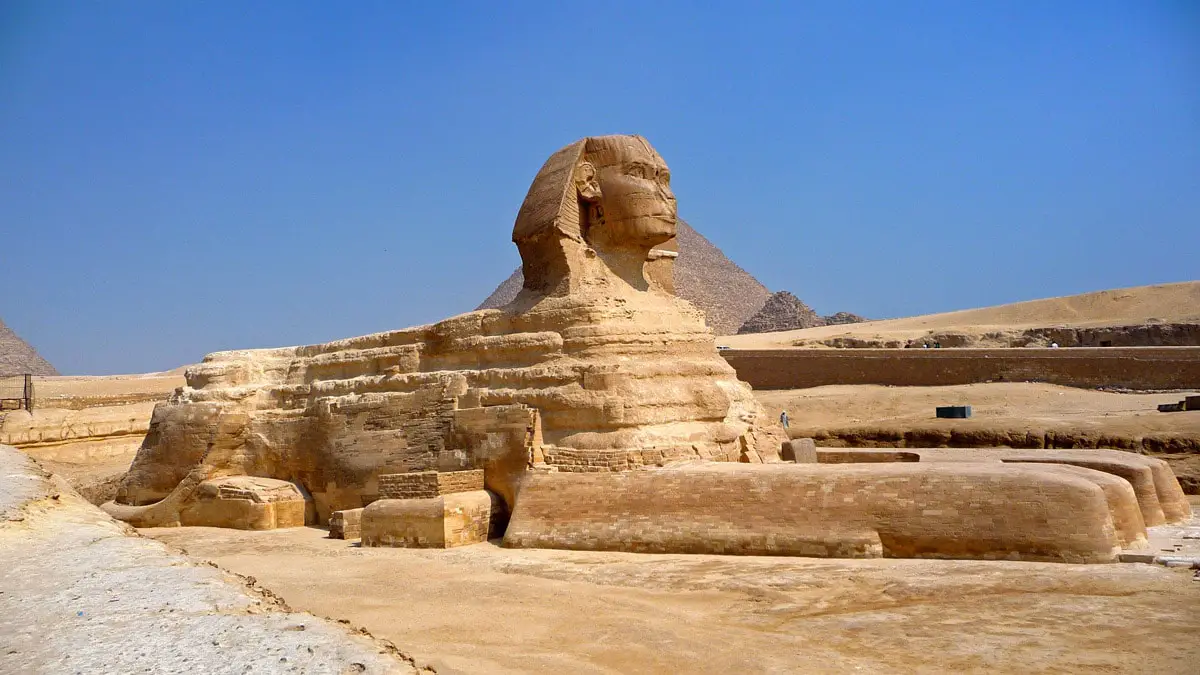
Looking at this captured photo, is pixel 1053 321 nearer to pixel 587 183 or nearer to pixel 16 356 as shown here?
pixel 587 183

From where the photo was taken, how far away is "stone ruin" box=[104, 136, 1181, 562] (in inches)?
294

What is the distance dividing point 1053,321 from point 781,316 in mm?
17385

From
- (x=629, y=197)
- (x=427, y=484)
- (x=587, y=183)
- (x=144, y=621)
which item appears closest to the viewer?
(x=144, y=621)

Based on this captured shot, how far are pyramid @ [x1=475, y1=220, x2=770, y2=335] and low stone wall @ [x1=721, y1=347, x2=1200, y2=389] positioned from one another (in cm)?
1456

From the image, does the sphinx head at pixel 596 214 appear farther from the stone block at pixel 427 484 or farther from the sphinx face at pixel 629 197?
the stone block at pixel 427 484

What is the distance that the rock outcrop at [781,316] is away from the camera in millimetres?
53750

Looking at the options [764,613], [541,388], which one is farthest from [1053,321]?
[764,613]

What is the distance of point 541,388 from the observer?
399 inches

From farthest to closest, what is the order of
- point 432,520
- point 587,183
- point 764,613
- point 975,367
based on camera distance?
point 975,367, point 587,183, point 432,520, point 764,613

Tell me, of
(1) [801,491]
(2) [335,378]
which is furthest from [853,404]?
(1) [801,491]

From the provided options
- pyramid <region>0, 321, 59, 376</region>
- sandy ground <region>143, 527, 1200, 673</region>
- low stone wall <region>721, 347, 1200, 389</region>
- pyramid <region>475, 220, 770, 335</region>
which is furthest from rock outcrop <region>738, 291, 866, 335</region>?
sandy ground <region>143, 527, 1200, 673</region>

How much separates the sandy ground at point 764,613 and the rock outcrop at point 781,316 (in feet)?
152

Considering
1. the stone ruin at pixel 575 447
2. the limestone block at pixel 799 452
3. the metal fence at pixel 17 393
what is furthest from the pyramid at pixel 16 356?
the limestone block at pixel 799 452

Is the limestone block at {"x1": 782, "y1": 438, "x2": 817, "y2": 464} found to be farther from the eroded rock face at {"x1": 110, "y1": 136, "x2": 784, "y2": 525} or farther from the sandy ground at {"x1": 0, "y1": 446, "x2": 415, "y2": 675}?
the sandy ground at {"x1": 0, "y1": 446, "x2": 415, "y2": 675}
